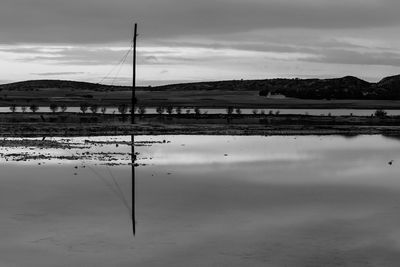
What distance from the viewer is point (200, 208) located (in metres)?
15.5

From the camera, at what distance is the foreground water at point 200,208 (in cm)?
1143

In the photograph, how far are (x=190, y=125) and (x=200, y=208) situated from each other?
3237cm

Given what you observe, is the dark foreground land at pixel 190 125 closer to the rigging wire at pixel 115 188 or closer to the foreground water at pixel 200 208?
the foreground water at pixel 200 208

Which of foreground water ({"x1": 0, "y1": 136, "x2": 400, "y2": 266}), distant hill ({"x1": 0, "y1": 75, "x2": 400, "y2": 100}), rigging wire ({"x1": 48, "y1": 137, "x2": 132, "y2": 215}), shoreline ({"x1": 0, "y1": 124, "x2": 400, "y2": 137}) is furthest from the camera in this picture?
distant hill ({"x1": 0, "y1": 75, "x2": 400, "y2": 100})

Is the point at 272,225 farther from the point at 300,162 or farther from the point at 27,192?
the point at 300,162

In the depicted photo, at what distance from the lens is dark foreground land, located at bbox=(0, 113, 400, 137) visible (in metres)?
41.1

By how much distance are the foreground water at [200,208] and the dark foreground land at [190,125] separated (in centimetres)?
1249

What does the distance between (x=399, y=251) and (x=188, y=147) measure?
62.8 ft

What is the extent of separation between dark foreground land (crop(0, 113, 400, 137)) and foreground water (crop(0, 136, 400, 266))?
12.5 meters

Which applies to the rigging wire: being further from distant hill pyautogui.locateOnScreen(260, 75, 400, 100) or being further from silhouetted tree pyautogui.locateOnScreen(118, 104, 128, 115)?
distant hill pyautogui.locateOnScreen(260, 75, 400, 100)

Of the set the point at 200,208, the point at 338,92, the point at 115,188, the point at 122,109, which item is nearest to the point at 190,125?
the point at 122,109

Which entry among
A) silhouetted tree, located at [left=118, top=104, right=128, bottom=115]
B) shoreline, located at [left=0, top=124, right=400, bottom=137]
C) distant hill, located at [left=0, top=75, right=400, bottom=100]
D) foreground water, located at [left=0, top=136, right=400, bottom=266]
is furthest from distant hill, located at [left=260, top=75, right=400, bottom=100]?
foreground water, located at [left=0, top=136, right=400, bottom=266]

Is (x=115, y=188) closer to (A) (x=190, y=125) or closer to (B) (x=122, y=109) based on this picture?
(A) (x=190, y=125)

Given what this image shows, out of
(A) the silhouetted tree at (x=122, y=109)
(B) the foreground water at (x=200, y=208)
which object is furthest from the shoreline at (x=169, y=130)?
(A) the silhouetted tree at (x=122, y=109)
